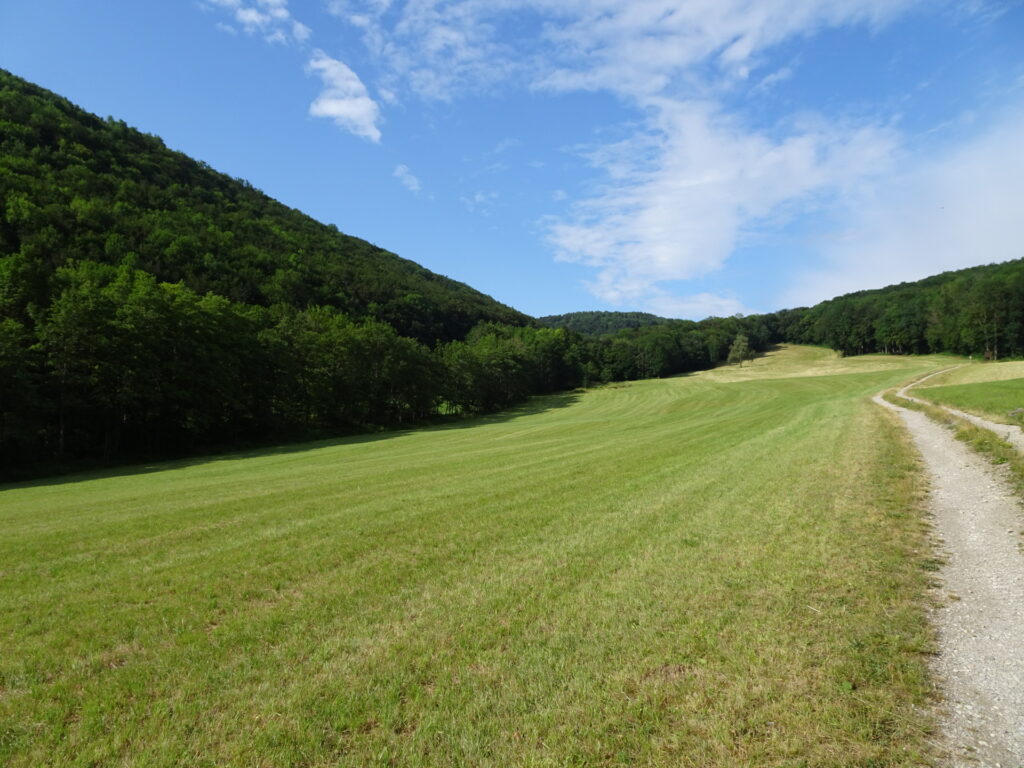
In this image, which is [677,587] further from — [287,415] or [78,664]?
[287,415]

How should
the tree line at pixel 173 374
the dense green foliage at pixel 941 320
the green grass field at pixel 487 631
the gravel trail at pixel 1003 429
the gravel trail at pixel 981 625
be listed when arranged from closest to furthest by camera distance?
the gravel trail at pixel 981 625, the green grass field at pixel 487 631, the gravel trail at pixel 1003 429, the tree line at pixel 173 374, the dense green foliage at pixel 941 320

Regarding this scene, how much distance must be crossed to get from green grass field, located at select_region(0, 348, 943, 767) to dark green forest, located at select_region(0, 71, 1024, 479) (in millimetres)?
26951

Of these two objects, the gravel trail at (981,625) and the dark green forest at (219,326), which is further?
the dark green forest at (219,326)

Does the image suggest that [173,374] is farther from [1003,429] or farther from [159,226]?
[159,226]

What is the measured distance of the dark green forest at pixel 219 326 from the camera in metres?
33.1

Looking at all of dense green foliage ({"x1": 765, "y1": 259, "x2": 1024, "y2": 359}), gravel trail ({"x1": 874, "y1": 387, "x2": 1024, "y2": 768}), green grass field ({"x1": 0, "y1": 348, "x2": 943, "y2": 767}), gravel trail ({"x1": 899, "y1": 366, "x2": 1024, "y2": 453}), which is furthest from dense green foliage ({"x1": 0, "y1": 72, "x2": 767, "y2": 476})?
gravel trail ({"x1": 899, "y1": 366, "x2": 1024, "y2": 453})

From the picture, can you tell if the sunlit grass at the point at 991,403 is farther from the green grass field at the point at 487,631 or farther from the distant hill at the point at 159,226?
the distant hill at the point at 159,226

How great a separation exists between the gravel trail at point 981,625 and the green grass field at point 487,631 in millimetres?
225

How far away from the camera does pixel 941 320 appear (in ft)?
318

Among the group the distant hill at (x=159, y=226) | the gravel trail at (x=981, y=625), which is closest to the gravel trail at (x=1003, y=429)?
the gravel trail at (x=981, y=625)

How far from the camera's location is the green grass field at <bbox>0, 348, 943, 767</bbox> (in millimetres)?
3664

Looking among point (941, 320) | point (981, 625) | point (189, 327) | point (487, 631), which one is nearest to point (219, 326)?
point (189, 327)

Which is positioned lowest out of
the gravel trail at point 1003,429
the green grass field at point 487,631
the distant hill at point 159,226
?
the gravel trail at point 1003,429

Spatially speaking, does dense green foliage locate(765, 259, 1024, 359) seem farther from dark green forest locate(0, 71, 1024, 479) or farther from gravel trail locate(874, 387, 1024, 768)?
gravel trail locate(874, 387, 1024, 768)
